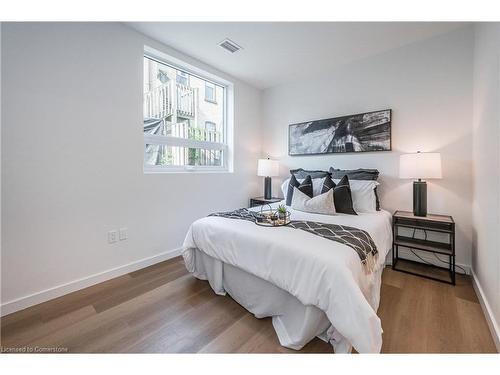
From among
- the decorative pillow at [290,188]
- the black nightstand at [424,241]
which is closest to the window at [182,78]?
the decorative pillow at [290,188]

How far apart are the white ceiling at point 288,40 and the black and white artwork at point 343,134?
2.52 feet

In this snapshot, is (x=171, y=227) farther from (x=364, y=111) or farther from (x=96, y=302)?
(x=364, y=111)

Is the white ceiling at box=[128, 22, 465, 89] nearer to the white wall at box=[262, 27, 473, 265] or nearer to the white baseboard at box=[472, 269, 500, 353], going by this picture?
the white wall at box=[262, 27, 473, 265]

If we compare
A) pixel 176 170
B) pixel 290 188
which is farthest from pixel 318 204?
pixel 176 170

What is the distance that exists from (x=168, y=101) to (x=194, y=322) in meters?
2.47

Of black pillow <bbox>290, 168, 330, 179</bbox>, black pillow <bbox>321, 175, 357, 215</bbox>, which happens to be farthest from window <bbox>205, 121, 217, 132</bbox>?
black pillow <bbox>321, 175, 357, 215</bbox>

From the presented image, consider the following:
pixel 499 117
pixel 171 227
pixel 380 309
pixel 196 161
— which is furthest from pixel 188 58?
pixel 380 309

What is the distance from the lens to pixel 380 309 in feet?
5.37

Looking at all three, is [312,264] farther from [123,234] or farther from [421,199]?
[123,234]

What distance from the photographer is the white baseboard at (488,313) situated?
1.27 m

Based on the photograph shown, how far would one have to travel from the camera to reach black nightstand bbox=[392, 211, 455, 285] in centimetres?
202

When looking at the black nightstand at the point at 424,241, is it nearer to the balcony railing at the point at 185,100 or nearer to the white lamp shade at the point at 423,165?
the white lamp shade at the point at 423,165

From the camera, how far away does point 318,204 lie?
224 cm

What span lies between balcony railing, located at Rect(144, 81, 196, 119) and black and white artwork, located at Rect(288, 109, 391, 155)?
163 centimetres
